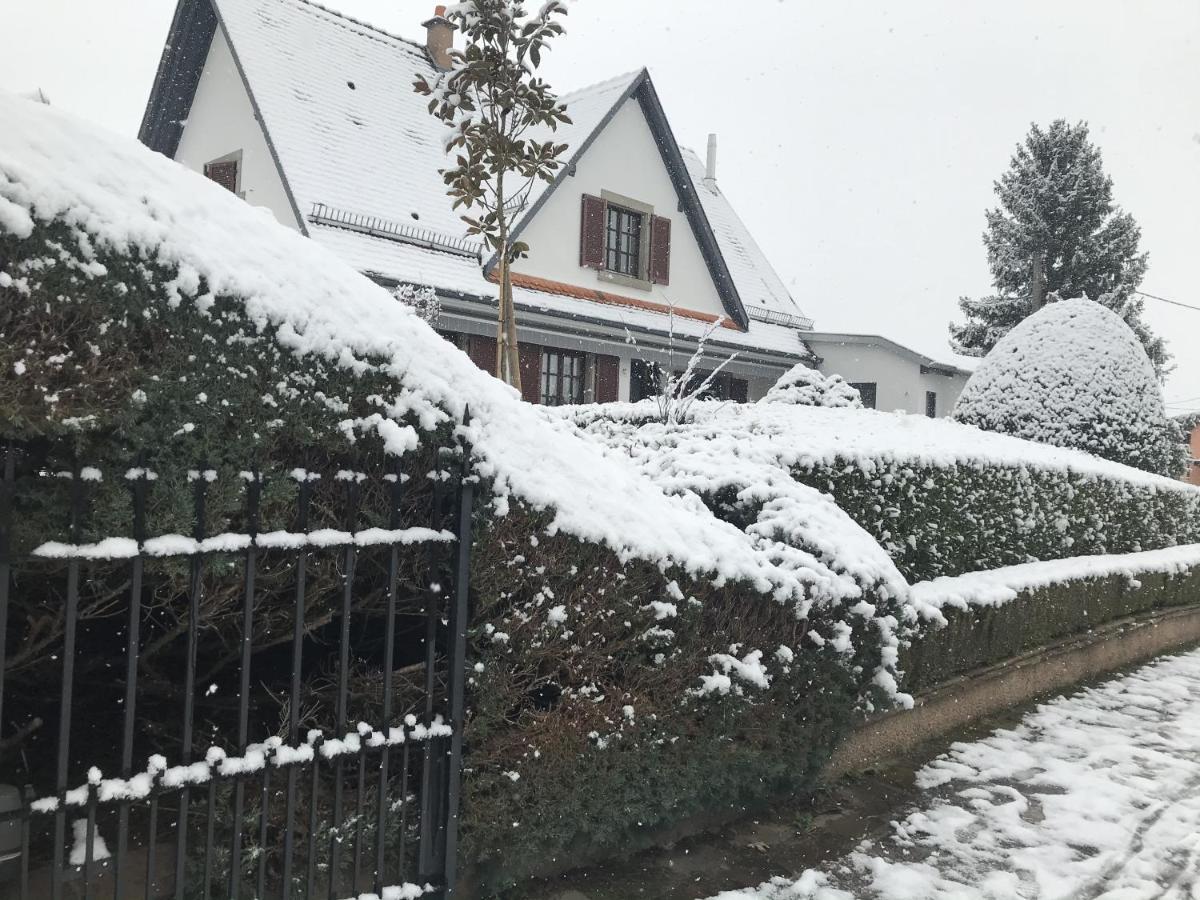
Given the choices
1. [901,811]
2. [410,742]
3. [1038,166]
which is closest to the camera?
[410,742]

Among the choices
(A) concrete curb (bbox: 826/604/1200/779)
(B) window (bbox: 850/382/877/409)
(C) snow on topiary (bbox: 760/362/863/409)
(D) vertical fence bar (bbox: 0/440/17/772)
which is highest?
(B) window (bbox: 850/382/877/409)

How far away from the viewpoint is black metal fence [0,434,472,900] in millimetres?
2078

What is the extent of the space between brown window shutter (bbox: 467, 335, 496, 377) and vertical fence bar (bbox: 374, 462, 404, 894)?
11117mm

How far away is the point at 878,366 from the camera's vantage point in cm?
1947

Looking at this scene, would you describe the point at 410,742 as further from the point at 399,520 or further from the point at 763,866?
the point at 763,866

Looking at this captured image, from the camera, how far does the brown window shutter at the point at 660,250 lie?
1605 cm

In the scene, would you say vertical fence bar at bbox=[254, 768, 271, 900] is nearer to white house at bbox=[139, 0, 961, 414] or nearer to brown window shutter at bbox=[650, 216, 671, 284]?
white house at bbox=[139, 0, 961, 414]

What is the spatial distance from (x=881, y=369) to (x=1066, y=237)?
14113 millimetres

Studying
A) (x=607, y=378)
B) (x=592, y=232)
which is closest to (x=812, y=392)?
(x=607, y=378)

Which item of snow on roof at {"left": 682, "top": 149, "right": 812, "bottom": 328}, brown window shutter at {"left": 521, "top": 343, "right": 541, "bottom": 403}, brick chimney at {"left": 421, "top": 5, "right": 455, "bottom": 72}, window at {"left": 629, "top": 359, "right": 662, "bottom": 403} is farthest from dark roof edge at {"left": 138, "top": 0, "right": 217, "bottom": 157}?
snow on roof at {"left": 682, "top": 149, "right": 812, "bottom": 328}

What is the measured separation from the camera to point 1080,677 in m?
7.16

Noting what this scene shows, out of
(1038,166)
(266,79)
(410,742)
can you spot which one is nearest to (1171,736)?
(410,742)

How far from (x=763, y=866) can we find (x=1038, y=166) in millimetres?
31405

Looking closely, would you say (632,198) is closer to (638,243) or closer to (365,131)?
(638,243)
